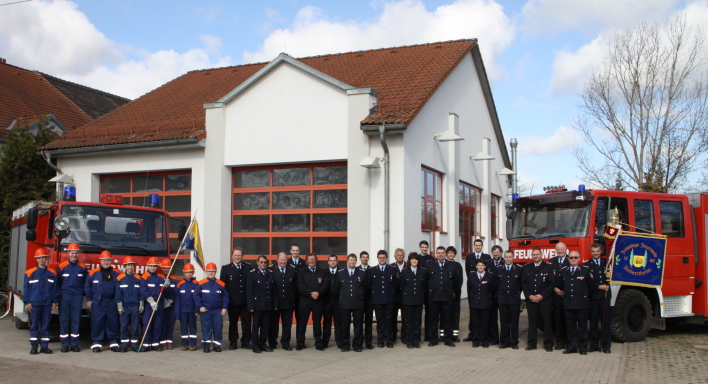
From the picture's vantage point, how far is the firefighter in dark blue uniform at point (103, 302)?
1097 cm

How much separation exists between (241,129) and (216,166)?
1.07 m

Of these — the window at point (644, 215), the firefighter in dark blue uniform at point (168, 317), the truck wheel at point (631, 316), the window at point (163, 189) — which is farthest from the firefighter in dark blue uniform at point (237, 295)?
the window at point (644, 215)

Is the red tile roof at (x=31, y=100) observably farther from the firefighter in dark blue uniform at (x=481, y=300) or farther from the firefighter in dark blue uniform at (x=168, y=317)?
the firefighter in dark blue uniform at (x=481, y=300)

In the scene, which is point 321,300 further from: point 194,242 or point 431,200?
point 431,200

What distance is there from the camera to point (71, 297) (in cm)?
1102

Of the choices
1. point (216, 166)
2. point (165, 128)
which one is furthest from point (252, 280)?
point (165, 128)

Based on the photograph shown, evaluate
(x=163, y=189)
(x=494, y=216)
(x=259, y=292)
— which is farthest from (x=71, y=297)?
(x=494, y=216)

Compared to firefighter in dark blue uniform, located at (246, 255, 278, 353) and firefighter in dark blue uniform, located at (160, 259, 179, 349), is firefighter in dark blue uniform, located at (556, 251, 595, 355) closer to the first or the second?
firefighter in dark blue uniform, located at (246, 255, 278, 353)

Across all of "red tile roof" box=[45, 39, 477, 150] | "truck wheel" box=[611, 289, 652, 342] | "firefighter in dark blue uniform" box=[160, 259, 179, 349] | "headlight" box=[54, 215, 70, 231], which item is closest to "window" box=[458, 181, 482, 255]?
"red tile roof" box=[45, 39, 477, 150]

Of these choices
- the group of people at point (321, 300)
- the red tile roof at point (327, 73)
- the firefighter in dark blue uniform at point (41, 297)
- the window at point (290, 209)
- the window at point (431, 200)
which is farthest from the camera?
the window at point (431, 200)

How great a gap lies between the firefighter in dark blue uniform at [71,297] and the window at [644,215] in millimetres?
9626

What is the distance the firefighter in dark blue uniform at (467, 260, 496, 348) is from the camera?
11.8m

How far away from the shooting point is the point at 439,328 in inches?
492

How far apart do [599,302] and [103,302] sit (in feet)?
26.4
